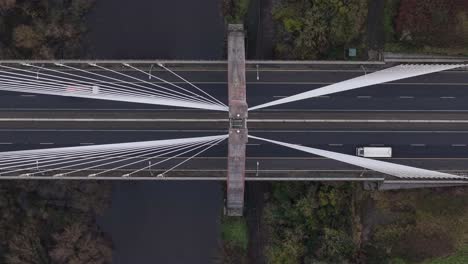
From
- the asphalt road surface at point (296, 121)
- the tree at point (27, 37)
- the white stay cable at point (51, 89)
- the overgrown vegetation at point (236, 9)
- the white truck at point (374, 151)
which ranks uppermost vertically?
the overgrown vegetation at point (236, 9)

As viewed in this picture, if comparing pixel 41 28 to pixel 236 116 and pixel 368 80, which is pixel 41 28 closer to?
pixel 236 116

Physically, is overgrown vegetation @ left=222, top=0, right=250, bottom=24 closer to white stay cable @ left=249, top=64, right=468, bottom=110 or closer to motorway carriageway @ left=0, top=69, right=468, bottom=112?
motorway carriageway @ left=0, top=69, right=468, bottom=112

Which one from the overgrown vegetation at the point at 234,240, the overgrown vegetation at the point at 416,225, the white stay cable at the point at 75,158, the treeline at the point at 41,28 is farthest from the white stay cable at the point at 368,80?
the treeline at the point at 41,28

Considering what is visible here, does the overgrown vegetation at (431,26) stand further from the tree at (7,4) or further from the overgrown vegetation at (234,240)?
the tree at (7,4)

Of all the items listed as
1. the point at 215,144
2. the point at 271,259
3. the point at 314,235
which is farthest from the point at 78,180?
the point at 314,235

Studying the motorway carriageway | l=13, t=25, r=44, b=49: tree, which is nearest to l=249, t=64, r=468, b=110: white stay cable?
the motorway carriageway
